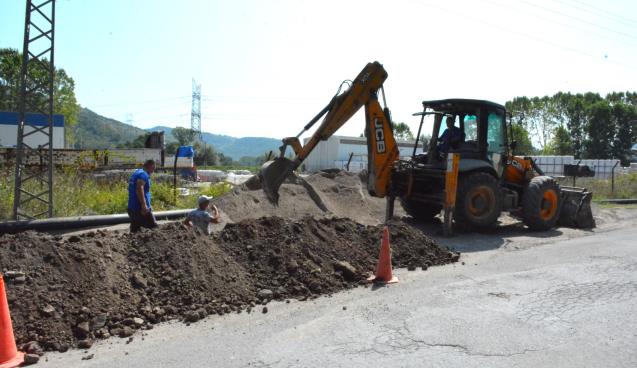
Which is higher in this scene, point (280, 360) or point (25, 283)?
point (25, 283)

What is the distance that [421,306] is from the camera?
576 centimetres

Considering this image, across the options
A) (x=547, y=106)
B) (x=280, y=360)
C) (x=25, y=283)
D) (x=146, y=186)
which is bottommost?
(x=280, y=360)

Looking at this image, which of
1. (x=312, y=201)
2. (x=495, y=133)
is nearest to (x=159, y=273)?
(x=312, y=201)

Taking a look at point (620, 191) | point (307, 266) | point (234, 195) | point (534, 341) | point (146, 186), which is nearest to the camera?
point (534, 341)

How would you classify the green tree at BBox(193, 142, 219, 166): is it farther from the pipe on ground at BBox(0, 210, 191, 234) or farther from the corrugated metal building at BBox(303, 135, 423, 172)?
the pipe on ground at BBox(0, 210, 191, 234)

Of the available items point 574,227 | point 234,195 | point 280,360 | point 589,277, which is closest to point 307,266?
point 280,360

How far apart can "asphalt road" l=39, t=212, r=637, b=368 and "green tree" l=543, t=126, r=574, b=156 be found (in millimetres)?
67172

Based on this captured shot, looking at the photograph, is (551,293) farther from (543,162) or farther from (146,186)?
(543,162)

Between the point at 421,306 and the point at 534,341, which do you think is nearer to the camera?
the point at 534,341

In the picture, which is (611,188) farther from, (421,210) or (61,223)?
(61,223)

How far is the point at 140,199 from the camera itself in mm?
7477

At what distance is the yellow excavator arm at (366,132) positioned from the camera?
10148 millimetres

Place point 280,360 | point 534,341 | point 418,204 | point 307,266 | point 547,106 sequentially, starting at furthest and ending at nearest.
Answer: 1. point 547,106
2. point 418,204
3. point 307,266
4. point 534,341
5. point 280,360

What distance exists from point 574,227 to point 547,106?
6966 cm
